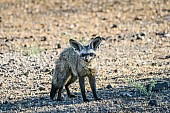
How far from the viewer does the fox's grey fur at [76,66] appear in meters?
9.94

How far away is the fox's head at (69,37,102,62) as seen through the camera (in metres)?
9.80

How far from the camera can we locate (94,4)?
25.5 meters

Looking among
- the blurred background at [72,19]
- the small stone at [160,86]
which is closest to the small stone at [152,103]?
the small stone at [160,86]

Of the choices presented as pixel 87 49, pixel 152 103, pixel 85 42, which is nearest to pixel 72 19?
pixel 85 42

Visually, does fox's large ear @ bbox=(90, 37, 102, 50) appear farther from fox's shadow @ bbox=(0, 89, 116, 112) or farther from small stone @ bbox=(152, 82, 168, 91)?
small stone @ bbox=(152, 82, 168, 91)

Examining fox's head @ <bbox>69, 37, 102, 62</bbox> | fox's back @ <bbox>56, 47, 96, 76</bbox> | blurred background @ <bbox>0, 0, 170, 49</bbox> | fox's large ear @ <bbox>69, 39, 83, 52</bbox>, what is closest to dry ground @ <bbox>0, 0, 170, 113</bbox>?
blurred background @ <bbox>0, 0, 170, 49</bbox>

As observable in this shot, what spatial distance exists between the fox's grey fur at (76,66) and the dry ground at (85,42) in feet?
0.86

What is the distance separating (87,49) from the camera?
9938 millimetres

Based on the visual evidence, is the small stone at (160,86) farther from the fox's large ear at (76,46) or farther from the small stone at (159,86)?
the fox's large ear at (76,46)

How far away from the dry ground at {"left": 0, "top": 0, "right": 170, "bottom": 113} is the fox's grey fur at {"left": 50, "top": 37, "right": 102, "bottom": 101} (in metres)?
0.26

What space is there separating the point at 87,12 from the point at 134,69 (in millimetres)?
11025

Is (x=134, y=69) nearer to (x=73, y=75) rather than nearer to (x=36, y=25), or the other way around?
(x=73, y=75)

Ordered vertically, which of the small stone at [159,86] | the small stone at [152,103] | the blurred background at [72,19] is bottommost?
the small stone at [152,103]

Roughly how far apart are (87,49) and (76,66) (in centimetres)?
43
